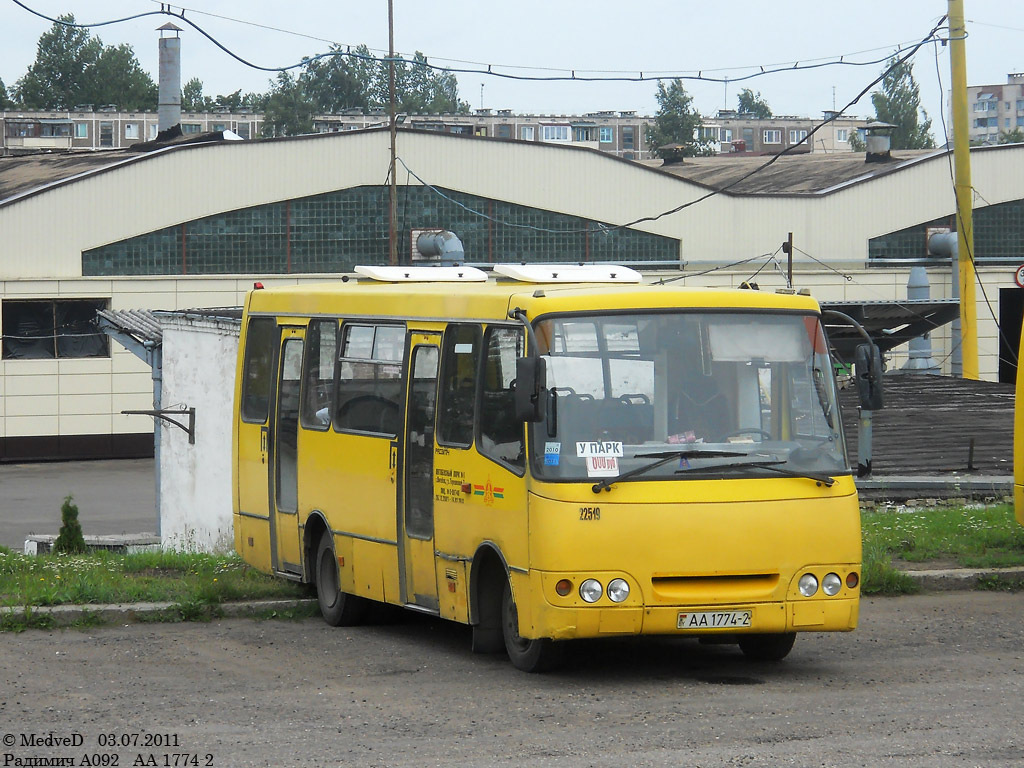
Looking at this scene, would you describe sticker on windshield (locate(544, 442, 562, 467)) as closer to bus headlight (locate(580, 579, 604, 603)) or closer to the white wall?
bus headlight (locate(580, 579, 604, 603))

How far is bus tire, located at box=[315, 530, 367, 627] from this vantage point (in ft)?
38.4

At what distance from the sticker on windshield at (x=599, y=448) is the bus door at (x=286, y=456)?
13.0 feet

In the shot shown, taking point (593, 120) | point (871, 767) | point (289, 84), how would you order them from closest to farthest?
point (871, 767) → point (289, 84) → point (593, 120)

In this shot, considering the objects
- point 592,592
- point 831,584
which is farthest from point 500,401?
point 831,584

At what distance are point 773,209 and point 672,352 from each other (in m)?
37.2

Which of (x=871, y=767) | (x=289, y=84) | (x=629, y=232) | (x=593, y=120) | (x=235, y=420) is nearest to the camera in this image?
(x=871, y=767)

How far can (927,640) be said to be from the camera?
34.8 ft

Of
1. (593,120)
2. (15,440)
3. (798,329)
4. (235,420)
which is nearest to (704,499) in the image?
(798,329)

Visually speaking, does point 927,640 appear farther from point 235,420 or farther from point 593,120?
point 593,120

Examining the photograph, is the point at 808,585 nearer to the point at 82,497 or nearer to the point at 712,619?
the point at 712,619

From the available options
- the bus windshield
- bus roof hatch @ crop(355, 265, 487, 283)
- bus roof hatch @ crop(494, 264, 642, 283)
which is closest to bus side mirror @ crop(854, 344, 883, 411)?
the bus windshield

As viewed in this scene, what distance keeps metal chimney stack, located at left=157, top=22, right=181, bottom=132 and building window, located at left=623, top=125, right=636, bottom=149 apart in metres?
102

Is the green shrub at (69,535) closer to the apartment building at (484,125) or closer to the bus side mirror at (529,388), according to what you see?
the bus side mirror at (529,388)

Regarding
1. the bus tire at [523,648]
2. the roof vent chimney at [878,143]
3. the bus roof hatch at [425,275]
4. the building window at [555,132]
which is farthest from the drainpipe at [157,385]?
the building window at [555,132]
